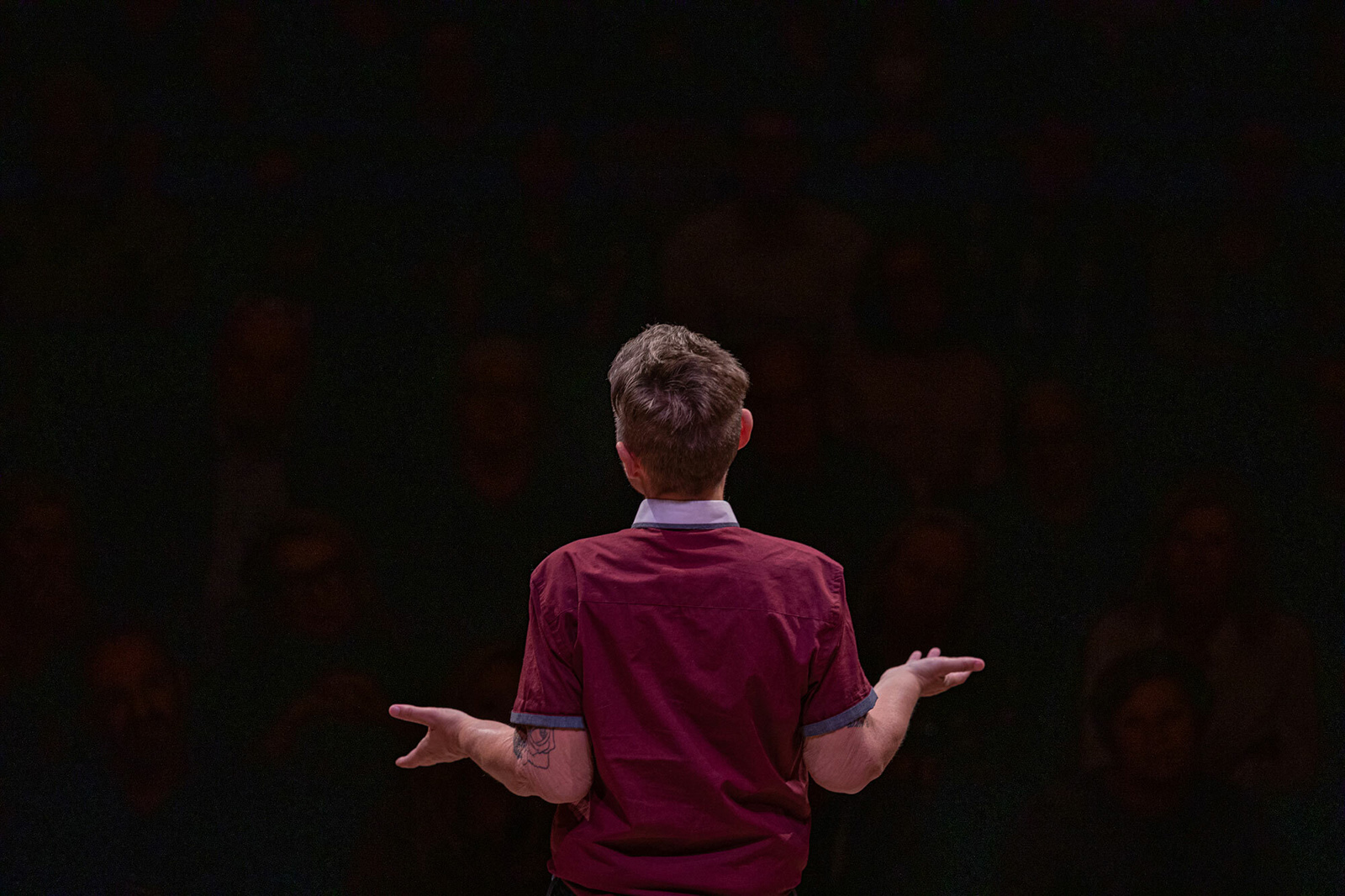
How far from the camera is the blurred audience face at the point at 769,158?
2.35 meters

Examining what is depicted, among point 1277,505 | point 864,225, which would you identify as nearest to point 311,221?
point 864,225

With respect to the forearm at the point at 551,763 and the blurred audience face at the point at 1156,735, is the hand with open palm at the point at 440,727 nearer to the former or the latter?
the forearm at the point at 551,763

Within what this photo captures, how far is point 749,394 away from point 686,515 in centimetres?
92

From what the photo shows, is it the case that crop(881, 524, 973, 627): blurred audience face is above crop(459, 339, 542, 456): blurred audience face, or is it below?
below

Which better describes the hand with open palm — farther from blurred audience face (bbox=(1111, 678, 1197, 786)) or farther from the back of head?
blurred audience face (bbox=(1111, 678, 1197, 786))

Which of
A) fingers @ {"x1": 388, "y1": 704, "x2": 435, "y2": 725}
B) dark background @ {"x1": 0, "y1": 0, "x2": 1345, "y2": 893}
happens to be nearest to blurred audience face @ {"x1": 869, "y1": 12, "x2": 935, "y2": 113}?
dark background @ {"x1": 0, "y1": 0, "x2": 1345, "y2": 893}

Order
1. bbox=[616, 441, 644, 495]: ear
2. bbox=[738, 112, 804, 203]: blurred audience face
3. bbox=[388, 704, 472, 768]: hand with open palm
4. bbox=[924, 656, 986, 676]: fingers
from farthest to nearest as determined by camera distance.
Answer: bbox=[738, 112, 804, 203]: blurred audience face
bbox=[924, 656, 986, 676]: fingers
bbox=[388, 704, 472, 768]: hand with open palm
bbox=[616, 441, 644, 495]: ear

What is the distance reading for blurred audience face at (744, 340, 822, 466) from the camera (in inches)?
92.7

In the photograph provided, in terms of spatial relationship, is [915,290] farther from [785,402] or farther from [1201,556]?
[1201,556]

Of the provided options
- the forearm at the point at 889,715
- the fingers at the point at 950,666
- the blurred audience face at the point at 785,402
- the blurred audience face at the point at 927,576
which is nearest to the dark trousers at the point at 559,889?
the forearm at the point at 889,715

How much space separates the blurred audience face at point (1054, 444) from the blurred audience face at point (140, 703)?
1.88m

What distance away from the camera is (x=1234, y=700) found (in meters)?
2.39

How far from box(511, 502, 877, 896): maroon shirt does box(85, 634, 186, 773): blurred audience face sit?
4.13ft

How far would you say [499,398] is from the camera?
2.37 m
